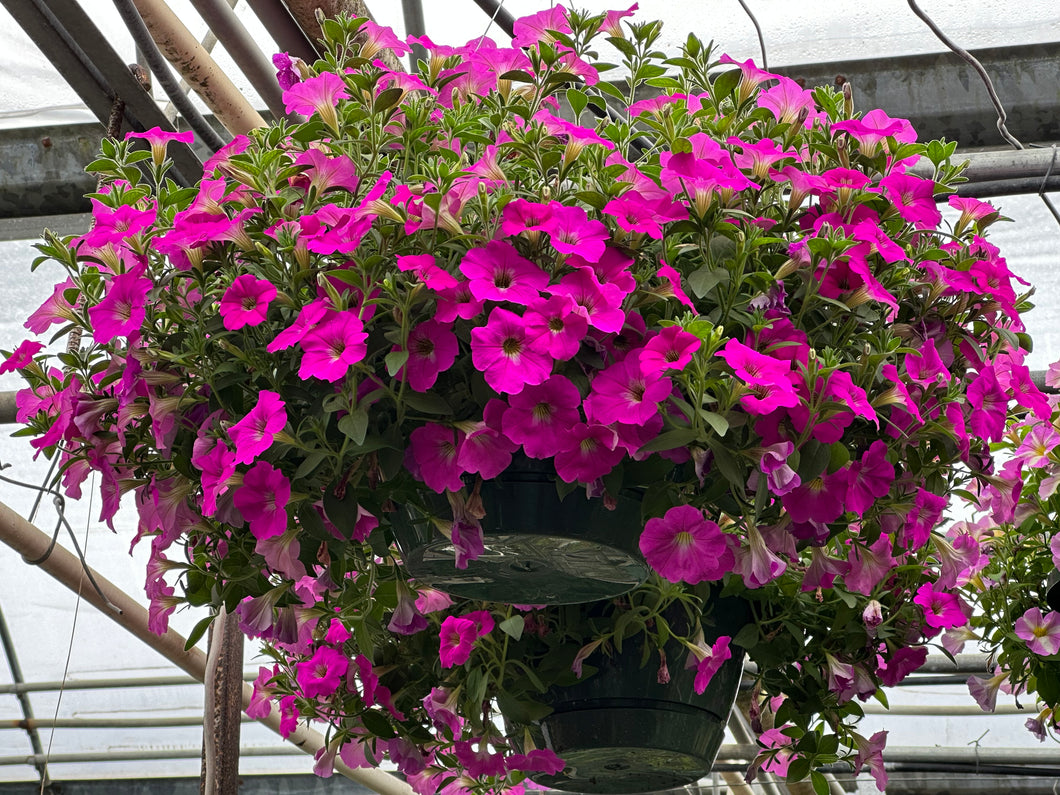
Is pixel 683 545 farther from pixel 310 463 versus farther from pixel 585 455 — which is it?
pixel 310 463

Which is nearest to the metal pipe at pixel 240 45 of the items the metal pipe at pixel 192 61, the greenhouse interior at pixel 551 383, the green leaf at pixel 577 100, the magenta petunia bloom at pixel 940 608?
the metal pipe at pixel 192 61

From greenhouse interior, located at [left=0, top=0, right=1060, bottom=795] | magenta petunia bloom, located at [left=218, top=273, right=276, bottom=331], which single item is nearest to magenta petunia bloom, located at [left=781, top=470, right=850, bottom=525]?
greenhouse interior, located at [left=0, top=0, right=1060, bottom=795]

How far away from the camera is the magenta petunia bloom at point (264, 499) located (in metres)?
0.67

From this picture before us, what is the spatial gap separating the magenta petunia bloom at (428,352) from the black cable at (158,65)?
0.71 m

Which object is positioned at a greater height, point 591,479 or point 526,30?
point 526,30

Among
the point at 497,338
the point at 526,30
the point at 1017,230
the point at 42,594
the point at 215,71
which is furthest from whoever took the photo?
the point at 42,594

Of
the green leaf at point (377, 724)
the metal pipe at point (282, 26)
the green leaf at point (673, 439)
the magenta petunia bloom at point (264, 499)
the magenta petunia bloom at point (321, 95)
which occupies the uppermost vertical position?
the metal pipe at point (282, 26)

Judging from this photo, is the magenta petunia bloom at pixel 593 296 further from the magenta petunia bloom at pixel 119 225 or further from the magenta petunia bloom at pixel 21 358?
the magenta petunia bloom at pixel 21 358

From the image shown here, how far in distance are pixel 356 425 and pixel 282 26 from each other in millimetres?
685

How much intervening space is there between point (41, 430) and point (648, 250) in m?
0.48

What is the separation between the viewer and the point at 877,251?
74 cm

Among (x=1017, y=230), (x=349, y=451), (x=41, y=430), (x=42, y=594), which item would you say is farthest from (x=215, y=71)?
(x=42, y=594)

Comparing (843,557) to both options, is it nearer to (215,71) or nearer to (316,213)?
(316,213)

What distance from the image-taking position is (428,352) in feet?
2.19
